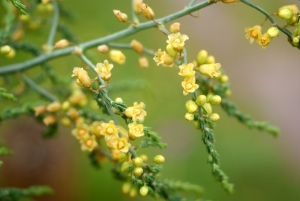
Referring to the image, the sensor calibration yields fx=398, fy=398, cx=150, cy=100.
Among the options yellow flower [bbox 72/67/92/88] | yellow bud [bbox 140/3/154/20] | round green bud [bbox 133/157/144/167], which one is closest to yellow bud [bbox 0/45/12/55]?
yellow flower [bbox 72/67/92/88]

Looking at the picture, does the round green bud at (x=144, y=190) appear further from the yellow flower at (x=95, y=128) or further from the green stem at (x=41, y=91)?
the green stem at (x=41, y=91)

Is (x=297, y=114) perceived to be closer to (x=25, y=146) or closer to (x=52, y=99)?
(x=25, y=146)

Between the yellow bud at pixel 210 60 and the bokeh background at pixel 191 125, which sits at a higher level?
the bokeh background at pixel 191 125

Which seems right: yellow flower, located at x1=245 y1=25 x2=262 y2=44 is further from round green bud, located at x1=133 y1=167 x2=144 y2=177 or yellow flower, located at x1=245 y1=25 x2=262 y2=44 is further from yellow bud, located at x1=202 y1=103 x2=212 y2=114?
round green bud, located at x1=133 y1=167 x2=144 y2=177

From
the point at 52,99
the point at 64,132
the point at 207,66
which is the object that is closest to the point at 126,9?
the point at 64,132

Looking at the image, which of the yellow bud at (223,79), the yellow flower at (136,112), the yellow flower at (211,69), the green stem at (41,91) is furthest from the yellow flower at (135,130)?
the green stem at (41,91)

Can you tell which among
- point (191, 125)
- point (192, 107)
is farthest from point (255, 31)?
point (191, 125)

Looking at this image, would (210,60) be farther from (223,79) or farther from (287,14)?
(287,14)
